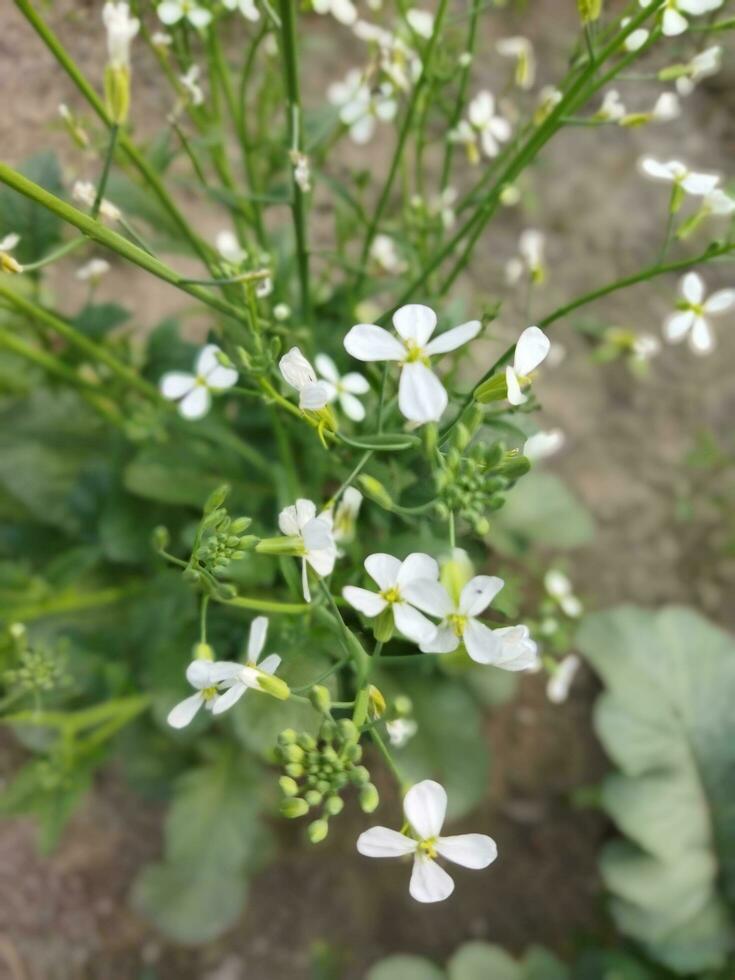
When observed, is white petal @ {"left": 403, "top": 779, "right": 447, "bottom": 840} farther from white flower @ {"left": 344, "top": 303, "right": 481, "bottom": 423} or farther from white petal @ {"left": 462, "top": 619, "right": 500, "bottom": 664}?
white flower @ {"left": 344, "top": 303, "right": 481, "bottom": 423}

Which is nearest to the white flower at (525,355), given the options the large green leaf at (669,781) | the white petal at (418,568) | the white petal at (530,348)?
the white petal at (530,348)

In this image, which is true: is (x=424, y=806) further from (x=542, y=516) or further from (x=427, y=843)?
(x=542, y=516)

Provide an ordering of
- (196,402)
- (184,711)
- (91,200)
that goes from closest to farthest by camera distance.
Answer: (184,711)
(91,200)
(196,402)

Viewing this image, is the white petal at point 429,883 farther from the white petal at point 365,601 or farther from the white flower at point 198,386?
the white flower at point 198,386

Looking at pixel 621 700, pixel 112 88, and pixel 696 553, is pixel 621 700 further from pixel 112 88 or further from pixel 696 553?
pixel 112 88

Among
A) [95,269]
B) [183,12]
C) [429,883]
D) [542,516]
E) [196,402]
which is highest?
[183,12]

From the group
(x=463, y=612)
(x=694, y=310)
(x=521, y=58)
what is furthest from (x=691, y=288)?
(x=463, y=612)

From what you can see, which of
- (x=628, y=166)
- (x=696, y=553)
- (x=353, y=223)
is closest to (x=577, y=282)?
(x=628, y=166)
